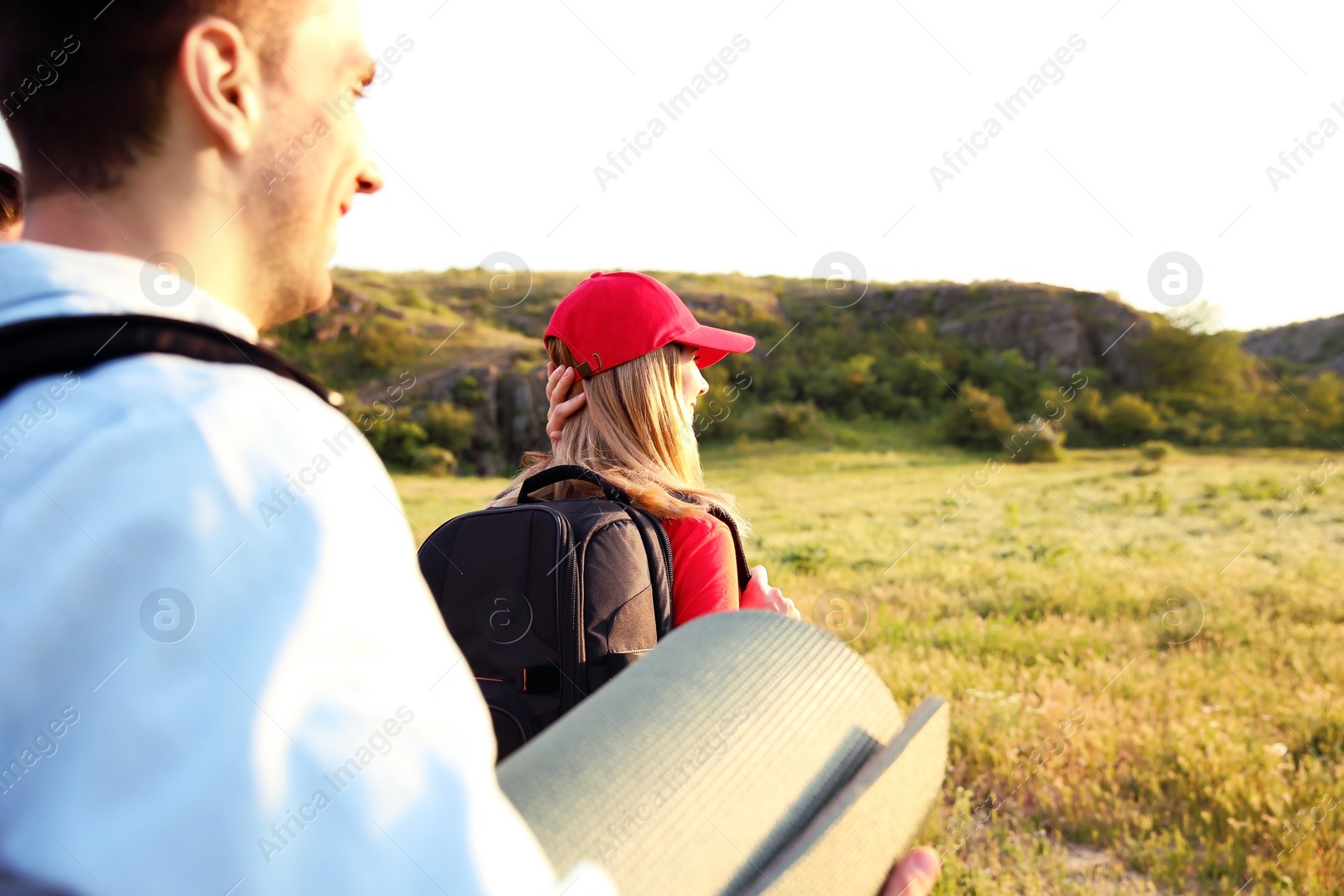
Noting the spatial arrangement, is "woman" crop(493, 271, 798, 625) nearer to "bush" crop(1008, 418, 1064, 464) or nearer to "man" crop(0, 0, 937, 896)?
"man" crop(0, 0, 937, 896)

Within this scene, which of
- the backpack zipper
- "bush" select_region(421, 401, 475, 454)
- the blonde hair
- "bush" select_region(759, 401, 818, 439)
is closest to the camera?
the backpack zipper

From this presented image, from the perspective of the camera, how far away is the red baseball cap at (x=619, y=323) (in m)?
3.01

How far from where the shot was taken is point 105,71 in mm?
895

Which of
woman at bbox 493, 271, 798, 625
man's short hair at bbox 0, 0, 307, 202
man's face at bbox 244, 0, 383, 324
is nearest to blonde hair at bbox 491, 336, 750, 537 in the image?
woman at bbox 493, 271, 798, 625

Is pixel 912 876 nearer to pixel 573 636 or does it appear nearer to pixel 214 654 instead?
pixel 214 654

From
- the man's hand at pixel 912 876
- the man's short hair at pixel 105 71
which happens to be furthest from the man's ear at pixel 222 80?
the man's hand at pixel 912 876

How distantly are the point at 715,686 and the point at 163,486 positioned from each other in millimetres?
616

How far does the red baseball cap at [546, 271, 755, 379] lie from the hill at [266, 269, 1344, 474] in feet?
74.1

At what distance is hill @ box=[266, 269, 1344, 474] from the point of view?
110 ft

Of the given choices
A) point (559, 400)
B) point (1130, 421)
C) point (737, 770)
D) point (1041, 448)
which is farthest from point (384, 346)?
point (737, 770)

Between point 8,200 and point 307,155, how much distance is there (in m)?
3.09

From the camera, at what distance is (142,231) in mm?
870

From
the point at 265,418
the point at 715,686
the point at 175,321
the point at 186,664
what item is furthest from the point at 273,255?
the point at 715,686

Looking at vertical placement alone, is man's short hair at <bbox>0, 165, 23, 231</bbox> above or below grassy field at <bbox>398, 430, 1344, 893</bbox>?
above
